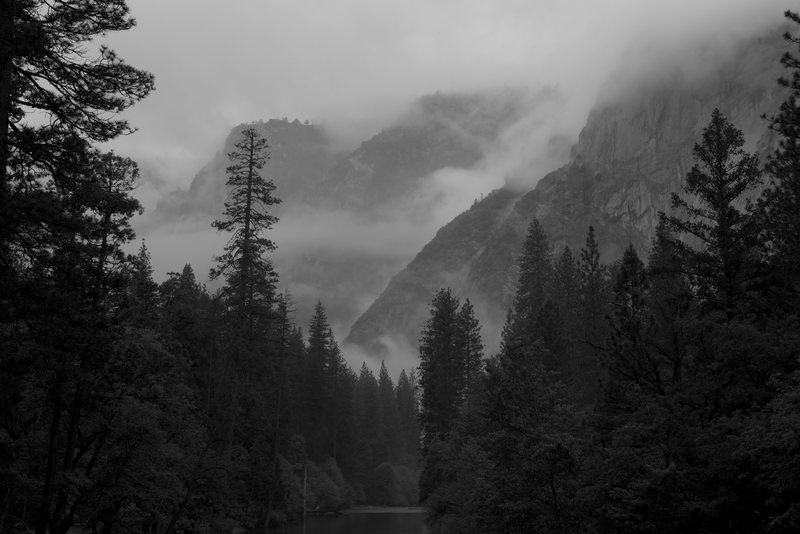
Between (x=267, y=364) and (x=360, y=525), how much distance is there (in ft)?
113

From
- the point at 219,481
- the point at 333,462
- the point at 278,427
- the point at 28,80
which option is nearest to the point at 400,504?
the point at 333,462

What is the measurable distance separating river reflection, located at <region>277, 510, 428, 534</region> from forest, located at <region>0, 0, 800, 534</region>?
46.1 feet

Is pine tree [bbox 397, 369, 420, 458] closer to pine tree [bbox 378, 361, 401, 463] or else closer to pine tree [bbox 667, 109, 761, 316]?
pine tree [bbox 378, 361, 401, 463]

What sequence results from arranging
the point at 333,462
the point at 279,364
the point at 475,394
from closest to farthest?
the point at 475,394 < the point at 279,364 < the point at 333,462

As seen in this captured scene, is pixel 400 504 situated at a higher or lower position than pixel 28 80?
lower

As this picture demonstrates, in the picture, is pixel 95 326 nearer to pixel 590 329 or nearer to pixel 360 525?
pixel 590 329

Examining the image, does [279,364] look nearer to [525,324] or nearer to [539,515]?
[525,324]

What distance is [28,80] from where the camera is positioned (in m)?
12.6

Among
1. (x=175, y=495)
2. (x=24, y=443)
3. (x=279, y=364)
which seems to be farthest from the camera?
(x=279, y=364)

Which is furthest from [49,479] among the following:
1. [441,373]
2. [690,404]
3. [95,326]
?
[441,373]

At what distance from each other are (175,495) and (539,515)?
45.0ft

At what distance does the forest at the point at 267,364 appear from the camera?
12547mm

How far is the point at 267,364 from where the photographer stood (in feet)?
115

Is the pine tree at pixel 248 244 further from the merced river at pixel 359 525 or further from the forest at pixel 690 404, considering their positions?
the merced river at pixel 359 525
